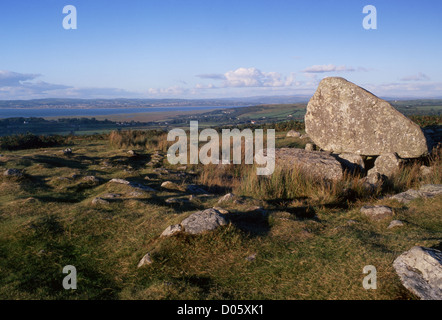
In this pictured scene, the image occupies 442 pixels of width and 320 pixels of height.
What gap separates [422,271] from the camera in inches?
138

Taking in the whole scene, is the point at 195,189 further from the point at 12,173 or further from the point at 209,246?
the point at 12,173

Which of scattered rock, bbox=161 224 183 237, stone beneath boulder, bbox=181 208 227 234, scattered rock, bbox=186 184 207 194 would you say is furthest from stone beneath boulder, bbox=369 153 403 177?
scattered rock, bbox=161 224 183 237

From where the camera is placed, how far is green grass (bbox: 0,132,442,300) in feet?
12.6

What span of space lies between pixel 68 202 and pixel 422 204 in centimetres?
800

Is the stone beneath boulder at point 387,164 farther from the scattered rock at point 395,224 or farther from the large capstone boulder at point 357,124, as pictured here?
the scattered rock at point 395,224

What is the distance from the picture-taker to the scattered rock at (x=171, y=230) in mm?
5043

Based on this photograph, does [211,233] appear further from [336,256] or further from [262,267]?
[336,256]

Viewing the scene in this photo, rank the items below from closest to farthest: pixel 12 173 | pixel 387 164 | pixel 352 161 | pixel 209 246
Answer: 1. pixel 209 246
2. pixel 12 173
3. pixel 387 164
4. pixel 352 161

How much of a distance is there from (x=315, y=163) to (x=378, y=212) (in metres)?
3.57

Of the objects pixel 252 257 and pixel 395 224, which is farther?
pixel 395 224

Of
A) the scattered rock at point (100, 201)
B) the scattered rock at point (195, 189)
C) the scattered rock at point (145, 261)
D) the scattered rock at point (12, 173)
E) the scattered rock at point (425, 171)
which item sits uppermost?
the scattered rock at point (12, 173)

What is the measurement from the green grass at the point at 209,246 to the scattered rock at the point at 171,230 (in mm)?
89

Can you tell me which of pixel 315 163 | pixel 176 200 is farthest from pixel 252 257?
pixel 315 163

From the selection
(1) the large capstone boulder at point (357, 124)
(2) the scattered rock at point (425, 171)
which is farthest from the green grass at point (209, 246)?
(1) the large capstone boulder at point (357, 124)
